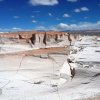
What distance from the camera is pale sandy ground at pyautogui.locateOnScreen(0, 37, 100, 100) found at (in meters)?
11.2

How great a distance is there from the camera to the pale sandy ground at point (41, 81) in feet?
36.9

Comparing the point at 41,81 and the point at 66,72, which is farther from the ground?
the point at 66,72

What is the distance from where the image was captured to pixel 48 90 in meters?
12.0

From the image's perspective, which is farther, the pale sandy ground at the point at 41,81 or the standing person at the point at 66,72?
the standing person at the point at 66,72

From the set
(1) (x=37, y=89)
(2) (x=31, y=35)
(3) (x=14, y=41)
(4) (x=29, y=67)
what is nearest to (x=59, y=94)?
(1) (x=37, y=89)

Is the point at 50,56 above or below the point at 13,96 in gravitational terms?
above

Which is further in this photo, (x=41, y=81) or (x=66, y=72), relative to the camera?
(x=66, y=72)

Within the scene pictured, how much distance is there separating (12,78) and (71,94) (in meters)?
3.24

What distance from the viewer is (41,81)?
45.1ft

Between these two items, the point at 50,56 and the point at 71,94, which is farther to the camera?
the point at 50,56

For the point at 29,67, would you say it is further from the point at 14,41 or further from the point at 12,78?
the point at 14,41

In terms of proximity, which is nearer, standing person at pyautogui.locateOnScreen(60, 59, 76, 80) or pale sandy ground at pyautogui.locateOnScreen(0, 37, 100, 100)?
pale sandy ground at pyautogui.locateOnScreen(0, 37, 100, 100)

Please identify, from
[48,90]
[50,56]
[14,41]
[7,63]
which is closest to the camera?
[48,90]

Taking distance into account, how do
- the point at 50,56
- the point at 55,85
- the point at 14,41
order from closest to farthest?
the point at 55,85 → the point at 50,56 → the point at 14,41
